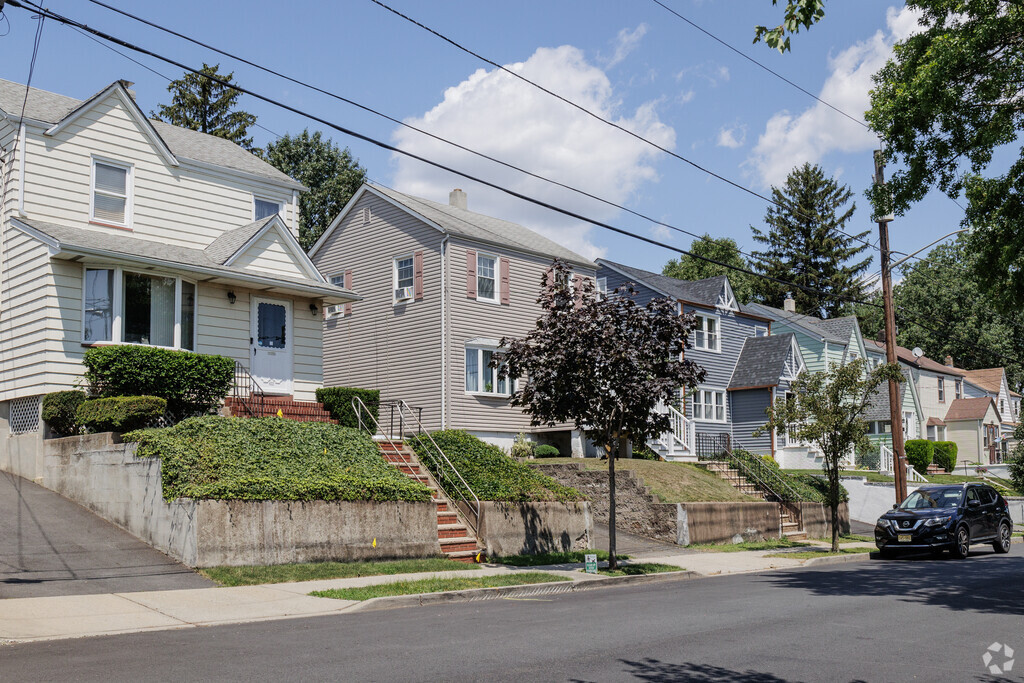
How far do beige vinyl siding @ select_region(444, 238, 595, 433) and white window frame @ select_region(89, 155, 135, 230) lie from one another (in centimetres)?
1066

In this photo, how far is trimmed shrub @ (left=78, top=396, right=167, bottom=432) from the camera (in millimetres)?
16609

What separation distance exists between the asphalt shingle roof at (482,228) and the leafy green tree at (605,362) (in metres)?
13.4

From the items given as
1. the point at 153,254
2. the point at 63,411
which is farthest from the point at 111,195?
the point at 63,411

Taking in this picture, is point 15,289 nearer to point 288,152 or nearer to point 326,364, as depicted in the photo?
point 326,364

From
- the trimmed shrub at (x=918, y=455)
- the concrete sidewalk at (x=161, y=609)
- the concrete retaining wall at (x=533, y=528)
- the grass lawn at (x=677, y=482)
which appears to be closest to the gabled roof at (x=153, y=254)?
the concrete retaining wall at (x=533, y=528)

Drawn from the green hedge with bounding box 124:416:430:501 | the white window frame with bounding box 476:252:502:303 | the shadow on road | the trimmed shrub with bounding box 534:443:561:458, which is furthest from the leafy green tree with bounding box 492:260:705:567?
the white window frame with bounding box 476:252:502:303

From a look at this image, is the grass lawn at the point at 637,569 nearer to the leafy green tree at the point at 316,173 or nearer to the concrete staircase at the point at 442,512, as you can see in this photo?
the concrete staircase at the point at 442,512

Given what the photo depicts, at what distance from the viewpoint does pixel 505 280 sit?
1239 inches

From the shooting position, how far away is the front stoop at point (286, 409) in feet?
67.7

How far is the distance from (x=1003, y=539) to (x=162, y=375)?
20.4 metres

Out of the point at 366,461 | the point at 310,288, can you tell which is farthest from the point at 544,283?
the point at 310,288

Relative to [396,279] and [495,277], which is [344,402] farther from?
[495,277]

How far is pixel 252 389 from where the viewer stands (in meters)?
22.0

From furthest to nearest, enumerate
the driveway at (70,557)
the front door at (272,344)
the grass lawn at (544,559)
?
the front door at (272,344) < the grass lawn at (544,559) < the driveway at (70,557)
